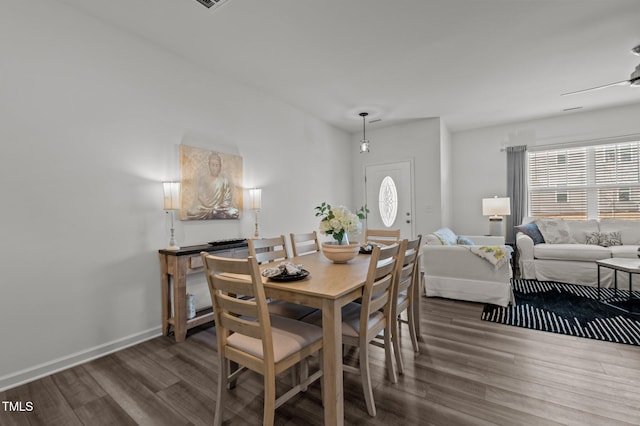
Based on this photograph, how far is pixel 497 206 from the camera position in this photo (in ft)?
17.1

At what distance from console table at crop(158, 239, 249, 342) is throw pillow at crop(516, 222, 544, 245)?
15.8 ft

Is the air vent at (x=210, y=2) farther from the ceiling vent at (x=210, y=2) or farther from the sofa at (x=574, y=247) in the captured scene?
the sofa at (x=574, y=247)

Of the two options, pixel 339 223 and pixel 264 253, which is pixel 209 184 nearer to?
pixel 264 253

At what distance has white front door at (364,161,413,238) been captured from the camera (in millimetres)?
5543

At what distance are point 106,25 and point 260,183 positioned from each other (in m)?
2.15

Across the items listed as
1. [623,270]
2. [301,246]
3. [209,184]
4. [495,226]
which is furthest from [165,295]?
[495,226]

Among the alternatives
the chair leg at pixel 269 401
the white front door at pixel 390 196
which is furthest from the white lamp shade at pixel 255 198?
the white front door at pixel 390 196

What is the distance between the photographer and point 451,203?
6.17 metres

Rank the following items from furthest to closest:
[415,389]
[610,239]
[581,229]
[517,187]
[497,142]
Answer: [497,142], [517,187], [581,229], [610,239], [415,389]

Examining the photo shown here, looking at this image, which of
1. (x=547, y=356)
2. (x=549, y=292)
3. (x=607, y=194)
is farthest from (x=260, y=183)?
(x=607, y=194)

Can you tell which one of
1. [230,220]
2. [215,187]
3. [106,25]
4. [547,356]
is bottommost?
[547,356]

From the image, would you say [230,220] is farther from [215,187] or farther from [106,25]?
[106,25]

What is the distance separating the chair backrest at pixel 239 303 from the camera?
1.31 m

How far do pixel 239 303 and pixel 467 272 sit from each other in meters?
3.04
